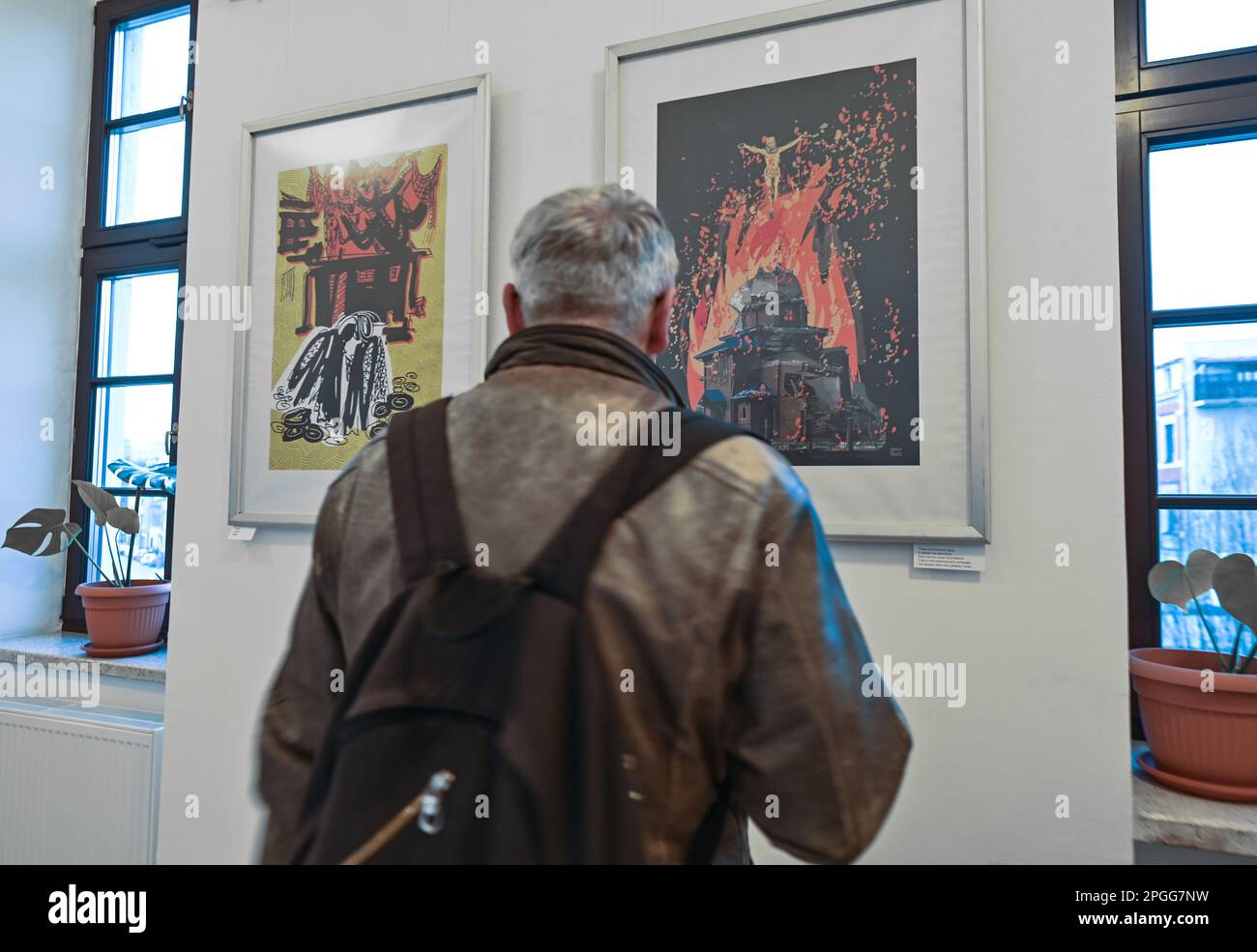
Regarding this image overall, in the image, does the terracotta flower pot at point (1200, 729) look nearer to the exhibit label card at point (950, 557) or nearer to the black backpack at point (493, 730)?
the exhibit label card at point (950, 557)

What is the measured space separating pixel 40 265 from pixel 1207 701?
11.2 ft

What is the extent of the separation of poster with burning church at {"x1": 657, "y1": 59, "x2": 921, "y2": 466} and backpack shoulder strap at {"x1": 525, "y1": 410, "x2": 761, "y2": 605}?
716 millimetres

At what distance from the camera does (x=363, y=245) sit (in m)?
1.82

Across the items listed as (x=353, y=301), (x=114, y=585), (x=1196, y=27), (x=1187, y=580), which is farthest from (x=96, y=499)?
(x=1196, y=27)

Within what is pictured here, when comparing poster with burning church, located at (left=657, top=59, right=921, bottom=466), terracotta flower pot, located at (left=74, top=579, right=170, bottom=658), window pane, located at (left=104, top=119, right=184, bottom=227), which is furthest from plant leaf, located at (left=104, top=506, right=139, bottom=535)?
poster with burning church, located at (left=657, top=59, right=921, bottom=466)

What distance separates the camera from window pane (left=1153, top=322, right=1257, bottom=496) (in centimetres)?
154

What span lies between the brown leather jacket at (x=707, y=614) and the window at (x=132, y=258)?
7.62ft

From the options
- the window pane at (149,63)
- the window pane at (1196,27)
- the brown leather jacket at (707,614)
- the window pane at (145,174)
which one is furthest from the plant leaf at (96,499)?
the window pane at (1196,27)

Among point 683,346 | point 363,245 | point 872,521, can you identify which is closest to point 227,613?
point 363,245

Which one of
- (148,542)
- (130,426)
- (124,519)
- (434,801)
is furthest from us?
(130,426)

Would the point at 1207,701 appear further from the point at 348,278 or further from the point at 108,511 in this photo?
the point at 108,511

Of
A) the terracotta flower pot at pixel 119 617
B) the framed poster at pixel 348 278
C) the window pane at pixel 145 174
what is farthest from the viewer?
the window pane at pixel 145 174

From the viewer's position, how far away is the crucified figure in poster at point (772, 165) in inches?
57.7

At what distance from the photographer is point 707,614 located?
2.41 feet
